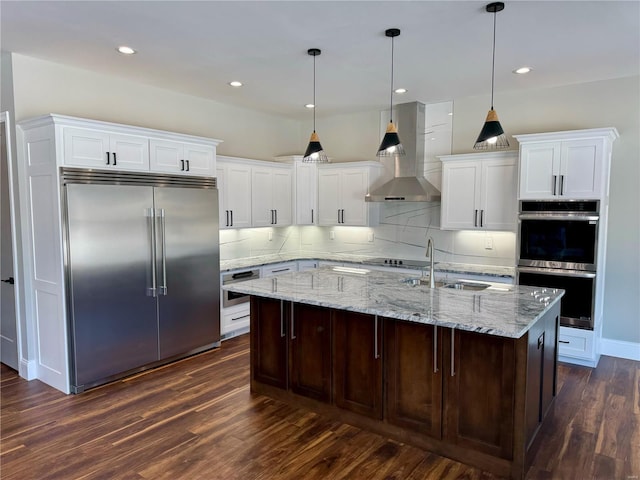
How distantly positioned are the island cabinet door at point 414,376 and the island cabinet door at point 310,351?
0.51 meters

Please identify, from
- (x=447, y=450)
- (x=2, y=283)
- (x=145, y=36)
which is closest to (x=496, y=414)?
(x=447, y=450)

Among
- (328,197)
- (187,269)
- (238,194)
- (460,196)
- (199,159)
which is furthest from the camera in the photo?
(328,197)

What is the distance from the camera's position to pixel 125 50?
A: 3.69 m

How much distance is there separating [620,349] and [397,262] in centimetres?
263

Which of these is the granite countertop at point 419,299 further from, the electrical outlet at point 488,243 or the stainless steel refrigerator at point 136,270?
the electrical outlet at point 488,243

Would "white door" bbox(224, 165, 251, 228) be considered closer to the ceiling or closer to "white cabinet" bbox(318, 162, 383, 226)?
the ceiling

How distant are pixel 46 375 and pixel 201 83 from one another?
3.28 meters

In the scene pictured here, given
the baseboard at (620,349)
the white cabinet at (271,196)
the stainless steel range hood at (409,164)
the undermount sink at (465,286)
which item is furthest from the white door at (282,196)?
the baseboard at (620,349)

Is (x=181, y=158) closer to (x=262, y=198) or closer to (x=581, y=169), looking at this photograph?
(x=262, y=198)

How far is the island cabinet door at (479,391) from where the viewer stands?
2.60 metres

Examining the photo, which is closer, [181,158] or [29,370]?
[29,370]

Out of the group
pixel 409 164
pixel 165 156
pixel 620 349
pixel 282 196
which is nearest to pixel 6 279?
pixel 165 156

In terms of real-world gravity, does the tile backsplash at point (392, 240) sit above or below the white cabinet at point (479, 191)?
below

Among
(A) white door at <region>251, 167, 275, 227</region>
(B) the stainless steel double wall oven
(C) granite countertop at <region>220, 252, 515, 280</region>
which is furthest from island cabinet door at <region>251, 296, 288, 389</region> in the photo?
(B) the stainless steel double wall oven
